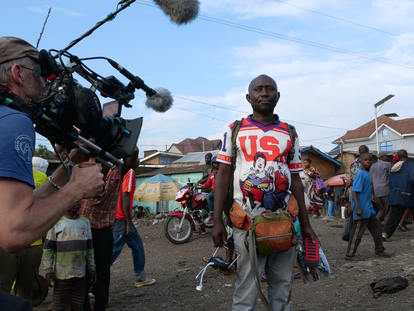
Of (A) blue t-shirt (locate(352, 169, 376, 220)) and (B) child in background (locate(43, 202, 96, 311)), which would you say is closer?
(B) child in background (locate(43, 202, 96, 311))

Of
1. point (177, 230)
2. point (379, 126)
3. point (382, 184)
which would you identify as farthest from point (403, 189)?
point (379, 126)

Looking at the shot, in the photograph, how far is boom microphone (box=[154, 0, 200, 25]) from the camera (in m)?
4.11

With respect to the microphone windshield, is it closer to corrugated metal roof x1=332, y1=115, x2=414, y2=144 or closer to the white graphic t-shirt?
the white graphic t-shirt

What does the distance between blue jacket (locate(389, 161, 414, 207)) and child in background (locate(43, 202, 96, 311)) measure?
A: 6630 millimetres

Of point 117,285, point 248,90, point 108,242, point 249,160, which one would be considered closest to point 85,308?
point 108,242

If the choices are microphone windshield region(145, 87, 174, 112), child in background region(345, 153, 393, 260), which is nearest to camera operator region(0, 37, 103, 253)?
microphone windshield region(145, 87, 174, 112)

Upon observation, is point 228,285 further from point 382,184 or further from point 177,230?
point 382,184

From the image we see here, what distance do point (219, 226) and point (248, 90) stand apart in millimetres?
1172

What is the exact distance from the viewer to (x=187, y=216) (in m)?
9.07

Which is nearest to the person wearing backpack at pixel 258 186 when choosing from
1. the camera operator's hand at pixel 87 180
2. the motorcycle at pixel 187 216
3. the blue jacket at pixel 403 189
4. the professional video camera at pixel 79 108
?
the professional video camera at pixel 79 108

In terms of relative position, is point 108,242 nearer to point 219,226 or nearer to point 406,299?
point 219,226

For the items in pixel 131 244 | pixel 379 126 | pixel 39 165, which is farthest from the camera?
pixel 379 126

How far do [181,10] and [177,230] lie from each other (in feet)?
20.0

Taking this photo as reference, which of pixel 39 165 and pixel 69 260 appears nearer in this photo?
pixel 69 260
